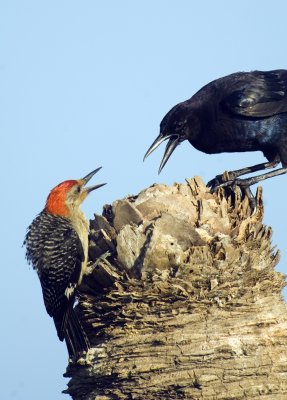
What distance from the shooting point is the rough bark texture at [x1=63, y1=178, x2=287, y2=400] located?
18.4 ft

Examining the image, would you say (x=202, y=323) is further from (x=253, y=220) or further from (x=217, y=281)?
(x=253, y=220)

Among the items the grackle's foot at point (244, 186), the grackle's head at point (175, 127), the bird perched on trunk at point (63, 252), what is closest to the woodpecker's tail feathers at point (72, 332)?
the bird perched on trunk at point (63, 252)

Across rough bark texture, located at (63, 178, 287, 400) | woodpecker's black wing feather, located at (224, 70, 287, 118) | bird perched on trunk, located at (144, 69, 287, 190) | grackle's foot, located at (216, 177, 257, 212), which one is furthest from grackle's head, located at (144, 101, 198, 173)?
rough bark texture, located at (63, 178, 287, 400)

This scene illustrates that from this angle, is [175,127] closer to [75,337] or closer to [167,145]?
[167,145]

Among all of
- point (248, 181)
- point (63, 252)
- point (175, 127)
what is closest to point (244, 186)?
point (248, 181)

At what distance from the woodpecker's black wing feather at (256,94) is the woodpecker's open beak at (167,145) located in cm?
68

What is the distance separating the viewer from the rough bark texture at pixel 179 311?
5.59 meters

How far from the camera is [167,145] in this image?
871 centimetres

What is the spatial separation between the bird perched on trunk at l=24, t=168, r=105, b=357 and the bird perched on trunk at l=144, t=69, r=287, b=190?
1.12m

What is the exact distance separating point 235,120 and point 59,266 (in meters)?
2.87

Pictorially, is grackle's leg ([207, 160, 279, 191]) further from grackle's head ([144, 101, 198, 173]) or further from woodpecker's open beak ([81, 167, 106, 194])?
woodpecker's open beak ([81, 167, 106, 194])

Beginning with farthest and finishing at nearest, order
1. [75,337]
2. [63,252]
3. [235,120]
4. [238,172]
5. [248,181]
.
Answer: [235,120] < [238,172] < [248,181] < [63,252] < [75,337]

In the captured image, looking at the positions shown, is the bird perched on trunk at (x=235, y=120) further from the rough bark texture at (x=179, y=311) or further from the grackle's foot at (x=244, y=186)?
the rough bark texture at (x=179, y=311)

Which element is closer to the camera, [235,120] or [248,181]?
[248,181]
